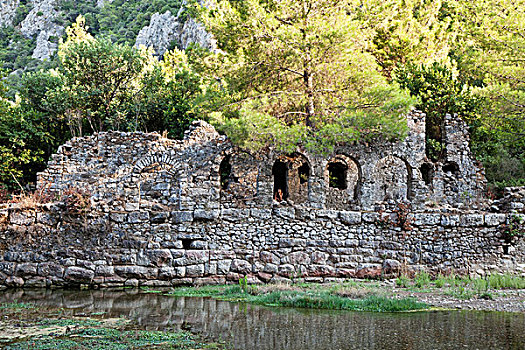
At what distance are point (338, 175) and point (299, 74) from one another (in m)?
7.03

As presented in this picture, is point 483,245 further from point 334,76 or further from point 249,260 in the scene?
point 334,76

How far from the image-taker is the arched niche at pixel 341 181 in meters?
19.3

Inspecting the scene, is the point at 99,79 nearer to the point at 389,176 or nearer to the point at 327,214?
the point at 389,176

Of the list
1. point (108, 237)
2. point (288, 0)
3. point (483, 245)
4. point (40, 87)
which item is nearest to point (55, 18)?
point (40, 87)

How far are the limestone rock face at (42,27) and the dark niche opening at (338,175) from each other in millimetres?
42817

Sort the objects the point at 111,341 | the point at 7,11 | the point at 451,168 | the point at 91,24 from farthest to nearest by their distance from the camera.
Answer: the point at 7,11 → the point at 91,24 → the point at 451,168 → the point at 111,341

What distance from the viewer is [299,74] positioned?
16.0 metres

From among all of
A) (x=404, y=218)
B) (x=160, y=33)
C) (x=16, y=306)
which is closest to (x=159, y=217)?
(x=16, y=306)

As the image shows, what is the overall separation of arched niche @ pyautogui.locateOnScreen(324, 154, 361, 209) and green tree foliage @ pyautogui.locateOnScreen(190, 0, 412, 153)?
3.71 meters

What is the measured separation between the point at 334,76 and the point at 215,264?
8313 millimetres

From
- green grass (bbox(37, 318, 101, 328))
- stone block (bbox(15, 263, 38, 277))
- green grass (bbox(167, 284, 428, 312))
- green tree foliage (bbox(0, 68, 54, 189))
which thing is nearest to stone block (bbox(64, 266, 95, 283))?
stone block (bbox(15, 263, 38, 277))

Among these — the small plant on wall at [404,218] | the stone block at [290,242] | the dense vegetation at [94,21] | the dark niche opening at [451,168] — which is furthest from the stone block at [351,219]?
the dense vegetation at [94,21]

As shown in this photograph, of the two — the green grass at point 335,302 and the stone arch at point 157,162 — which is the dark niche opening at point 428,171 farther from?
the green grass at point 335,302

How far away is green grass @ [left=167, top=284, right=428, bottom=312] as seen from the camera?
8016 millimetres
